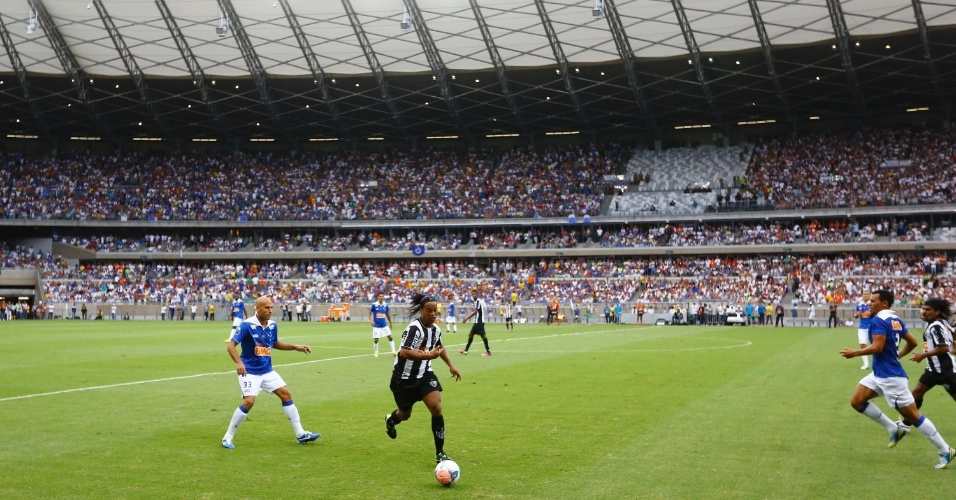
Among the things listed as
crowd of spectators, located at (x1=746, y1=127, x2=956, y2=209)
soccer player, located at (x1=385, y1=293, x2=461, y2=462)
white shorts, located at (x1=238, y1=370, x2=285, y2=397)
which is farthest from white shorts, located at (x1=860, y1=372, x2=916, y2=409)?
crowd of spectators, located at (x1=746, y1=127, x2=956, y2=209)

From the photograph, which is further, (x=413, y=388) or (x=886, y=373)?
(x=886, y=373)

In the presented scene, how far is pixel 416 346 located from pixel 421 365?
0.84 ft

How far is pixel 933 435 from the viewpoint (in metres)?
10.5

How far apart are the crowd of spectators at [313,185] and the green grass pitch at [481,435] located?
181ft

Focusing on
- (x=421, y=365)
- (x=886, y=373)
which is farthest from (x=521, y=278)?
(x=421, y=365)

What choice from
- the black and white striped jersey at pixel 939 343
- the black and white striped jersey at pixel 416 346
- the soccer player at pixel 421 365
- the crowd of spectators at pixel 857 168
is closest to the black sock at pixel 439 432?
the soccer player at pixel 421 365

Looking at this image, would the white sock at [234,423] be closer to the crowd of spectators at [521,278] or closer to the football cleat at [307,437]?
the football cleat at [307,437]

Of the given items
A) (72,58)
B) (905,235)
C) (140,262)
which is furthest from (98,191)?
(905,235)

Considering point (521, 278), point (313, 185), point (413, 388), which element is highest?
point (313, 185)

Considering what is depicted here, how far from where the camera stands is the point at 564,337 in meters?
39.4

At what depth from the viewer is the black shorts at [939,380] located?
1255 cm

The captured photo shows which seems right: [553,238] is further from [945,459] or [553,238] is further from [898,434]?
[945,459]

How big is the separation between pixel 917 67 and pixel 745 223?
17006 millimetres

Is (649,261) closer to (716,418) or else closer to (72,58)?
(72,58)
